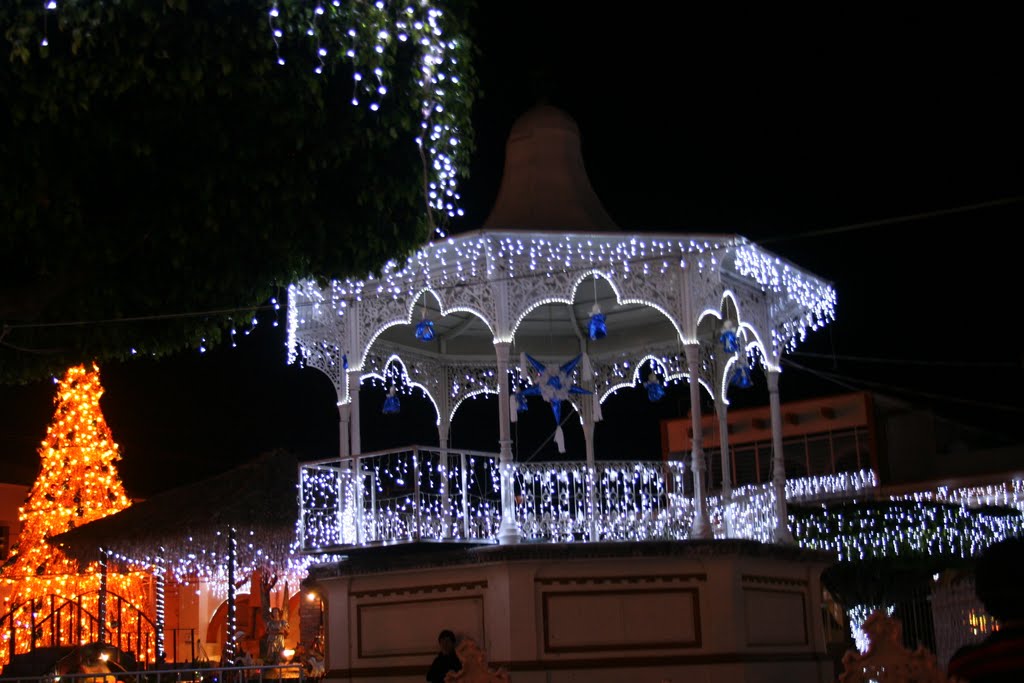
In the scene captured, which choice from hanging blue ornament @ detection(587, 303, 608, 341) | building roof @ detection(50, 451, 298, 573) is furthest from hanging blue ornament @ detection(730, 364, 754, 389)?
building roof @ detection(50, 451, 298, 573)

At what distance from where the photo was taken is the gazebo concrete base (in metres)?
12.8

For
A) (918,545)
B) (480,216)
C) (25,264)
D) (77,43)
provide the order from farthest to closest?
(918,545) < (480,216) < (25,264) < (77,43)

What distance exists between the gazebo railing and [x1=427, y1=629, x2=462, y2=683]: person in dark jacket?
66.1 inches

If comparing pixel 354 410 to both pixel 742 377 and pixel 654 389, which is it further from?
pixel 742 377

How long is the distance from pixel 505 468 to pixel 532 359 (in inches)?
163

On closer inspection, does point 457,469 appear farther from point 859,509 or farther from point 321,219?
point 859,509

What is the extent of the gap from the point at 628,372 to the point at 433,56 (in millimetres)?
8172

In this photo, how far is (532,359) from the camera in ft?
58.4

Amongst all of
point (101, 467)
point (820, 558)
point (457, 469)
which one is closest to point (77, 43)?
point (457, 469)

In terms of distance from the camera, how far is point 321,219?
1146 centimetres

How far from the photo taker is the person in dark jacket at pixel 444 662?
11.7 m

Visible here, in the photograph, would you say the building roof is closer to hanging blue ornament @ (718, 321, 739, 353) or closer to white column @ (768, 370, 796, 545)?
hanging blue ornament @ (718, 321, 739, 353)

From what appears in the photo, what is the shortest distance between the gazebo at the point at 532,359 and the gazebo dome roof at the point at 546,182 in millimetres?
22

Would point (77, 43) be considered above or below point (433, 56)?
below
